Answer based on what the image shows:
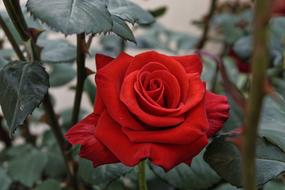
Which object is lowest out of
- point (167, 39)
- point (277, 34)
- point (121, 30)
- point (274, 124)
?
point (167, 39)

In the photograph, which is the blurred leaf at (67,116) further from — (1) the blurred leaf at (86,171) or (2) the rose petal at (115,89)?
(2) the rose petal at (115,89)

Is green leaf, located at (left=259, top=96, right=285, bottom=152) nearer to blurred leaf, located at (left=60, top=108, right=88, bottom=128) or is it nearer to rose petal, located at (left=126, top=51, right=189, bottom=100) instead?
rose petal, located at (left=126, top=51, right=189, bottom=100)

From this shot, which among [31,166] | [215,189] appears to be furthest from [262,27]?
[31,166]

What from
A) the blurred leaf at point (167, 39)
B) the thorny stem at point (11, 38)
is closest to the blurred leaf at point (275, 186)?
the thorny stem at point (11, 38)

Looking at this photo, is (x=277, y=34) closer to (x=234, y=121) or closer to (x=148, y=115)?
(x=234, y=121)

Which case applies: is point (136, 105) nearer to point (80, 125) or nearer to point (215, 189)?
point (80, 125)

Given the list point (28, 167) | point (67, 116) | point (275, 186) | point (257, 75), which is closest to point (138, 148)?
point (257, 75)
